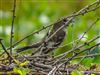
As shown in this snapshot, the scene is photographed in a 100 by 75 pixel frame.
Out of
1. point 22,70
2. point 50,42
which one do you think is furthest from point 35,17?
point 22,70

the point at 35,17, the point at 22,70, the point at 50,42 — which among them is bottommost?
the point at 22,70

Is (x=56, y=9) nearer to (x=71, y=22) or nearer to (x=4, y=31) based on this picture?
(x=4, y=31)

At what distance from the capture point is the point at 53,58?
3658 mm

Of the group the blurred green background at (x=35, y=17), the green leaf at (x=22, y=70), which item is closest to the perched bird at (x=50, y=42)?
the blurred green background at (x=35, y=17)

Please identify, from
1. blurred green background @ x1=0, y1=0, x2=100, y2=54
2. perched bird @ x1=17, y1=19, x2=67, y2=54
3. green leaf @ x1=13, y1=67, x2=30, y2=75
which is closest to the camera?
green leaf @ x1=13, y1=67, x2=30, y2=75

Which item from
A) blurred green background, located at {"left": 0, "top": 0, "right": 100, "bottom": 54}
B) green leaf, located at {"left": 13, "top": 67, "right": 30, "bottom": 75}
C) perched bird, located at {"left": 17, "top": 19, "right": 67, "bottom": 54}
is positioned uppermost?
blurred green background, located at {"left": 0, "top": 0, "right": 100, "bottom": 54}

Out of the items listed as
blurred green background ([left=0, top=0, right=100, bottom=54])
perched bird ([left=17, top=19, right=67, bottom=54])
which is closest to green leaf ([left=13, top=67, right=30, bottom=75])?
perched bird ([left=17, top=19, right=67, bottom=54])

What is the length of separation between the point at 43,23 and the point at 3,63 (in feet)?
3.51

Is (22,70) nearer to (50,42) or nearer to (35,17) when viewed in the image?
(50,42)

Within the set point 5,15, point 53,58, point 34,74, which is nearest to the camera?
point 34,74

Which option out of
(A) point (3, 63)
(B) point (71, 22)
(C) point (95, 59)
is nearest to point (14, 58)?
(A) point (3, 63)

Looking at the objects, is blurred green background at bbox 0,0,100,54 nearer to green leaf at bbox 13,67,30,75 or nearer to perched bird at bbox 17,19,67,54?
perched bird at bbox 17,19,67,54

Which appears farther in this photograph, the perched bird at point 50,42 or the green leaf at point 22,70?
the perched bird at point 50,42

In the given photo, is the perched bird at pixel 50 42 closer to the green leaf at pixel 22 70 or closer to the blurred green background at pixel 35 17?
the blurred green background at pixel 35 17
